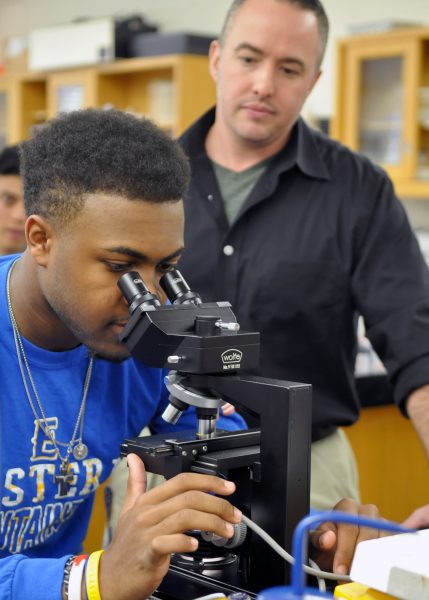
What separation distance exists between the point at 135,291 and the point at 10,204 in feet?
6.41

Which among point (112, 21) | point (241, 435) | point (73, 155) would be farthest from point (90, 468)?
point (112, 21)

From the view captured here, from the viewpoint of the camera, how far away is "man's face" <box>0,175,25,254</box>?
302 centimetres

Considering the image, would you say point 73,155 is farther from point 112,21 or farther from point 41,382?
point 112,21

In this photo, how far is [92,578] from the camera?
A: 1.08 m

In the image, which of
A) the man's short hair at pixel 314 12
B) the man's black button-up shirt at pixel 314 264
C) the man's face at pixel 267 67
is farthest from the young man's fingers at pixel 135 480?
the man's short hair at pixel 314 12

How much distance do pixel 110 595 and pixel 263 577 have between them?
8.2 inches

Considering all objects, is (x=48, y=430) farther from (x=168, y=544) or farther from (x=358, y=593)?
(x=358, y=593)

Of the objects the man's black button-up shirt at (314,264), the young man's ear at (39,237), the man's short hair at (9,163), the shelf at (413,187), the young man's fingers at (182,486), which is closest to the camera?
the young man's fingers at (182,486)

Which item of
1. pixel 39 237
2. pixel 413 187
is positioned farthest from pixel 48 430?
pixel 413 187

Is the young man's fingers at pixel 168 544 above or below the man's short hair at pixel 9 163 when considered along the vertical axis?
below

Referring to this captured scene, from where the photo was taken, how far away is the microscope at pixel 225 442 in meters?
1.12

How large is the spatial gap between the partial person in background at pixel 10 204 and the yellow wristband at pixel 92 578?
6.66ft

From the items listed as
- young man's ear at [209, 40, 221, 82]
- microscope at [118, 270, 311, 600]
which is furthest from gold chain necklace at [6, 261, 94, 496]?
young man's ear at [209, 40, 221, 82]

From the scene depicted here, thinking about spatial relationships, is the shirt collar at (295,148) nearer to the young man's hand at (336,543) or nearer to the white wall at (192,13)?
the young man's hand at (336,543)
